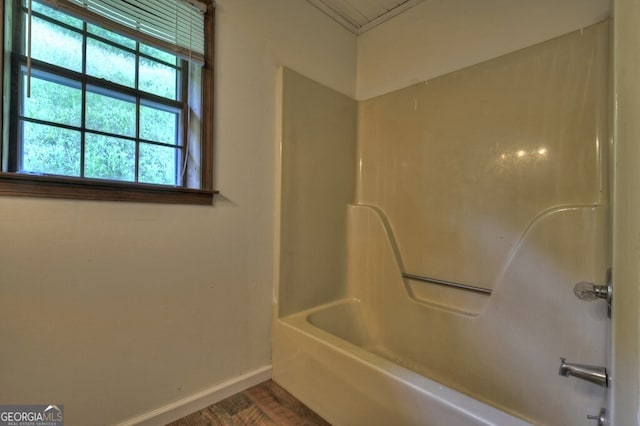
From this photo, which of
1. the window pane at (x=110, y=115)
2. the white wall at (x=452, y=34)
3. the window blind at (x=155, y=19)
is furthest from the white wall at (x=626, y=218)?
the window pane at (x=110, y=115)

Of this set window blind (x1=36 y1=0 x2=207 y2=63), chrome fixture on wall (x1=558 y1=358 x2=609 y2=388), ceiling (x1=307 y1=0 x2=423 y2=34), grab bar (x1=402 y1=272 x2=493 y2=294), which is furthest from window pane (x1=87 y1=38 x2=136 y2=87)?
chrome fixture on wall (x1=558 y1=358 x2=609 y2=388)

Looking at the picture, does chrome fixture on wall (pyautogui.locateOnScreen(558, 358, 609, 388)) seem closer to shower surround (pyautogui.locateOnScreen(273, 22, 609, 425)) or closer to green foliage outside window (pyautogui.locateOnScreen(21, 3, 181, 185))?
shower surround (pyautogui.locateOnScreen(273, 22, 609, 425))

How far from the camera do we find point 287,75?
1705 millimetres

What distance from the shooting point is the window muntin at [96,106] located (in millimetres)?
1072

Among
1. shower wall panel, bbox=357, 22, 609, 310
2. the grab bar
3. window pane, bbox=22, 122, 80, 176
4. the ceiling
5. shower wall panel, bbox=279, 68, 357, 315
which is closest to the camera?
window pane, bbox=22, 122, 80, 176

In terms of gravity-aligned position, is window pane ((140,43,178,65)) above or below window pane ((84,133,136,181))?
above

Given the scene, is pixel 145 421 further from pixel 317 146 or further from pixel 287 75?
pixel 287 75

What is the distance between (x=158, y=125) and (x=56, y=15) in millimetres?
511

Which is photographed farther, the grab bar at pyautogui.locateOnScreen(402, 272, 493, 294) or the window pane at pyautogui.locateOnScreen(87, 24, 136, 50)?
the grab bar at pyautogui.locateOnScreen(402, 272, 493, 294)

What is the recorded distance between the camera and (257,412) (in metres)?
1.38

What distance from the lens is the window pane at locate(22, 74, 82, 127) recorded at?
3.49ft

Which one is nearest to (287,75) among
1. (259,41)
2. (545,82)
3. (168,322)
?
(259,41)

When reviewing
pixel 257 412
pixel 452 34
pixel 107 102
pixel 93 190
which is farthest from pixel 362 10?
pixel 257 412

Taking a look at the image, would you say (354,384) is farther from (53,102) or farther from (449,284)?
(53,102)
